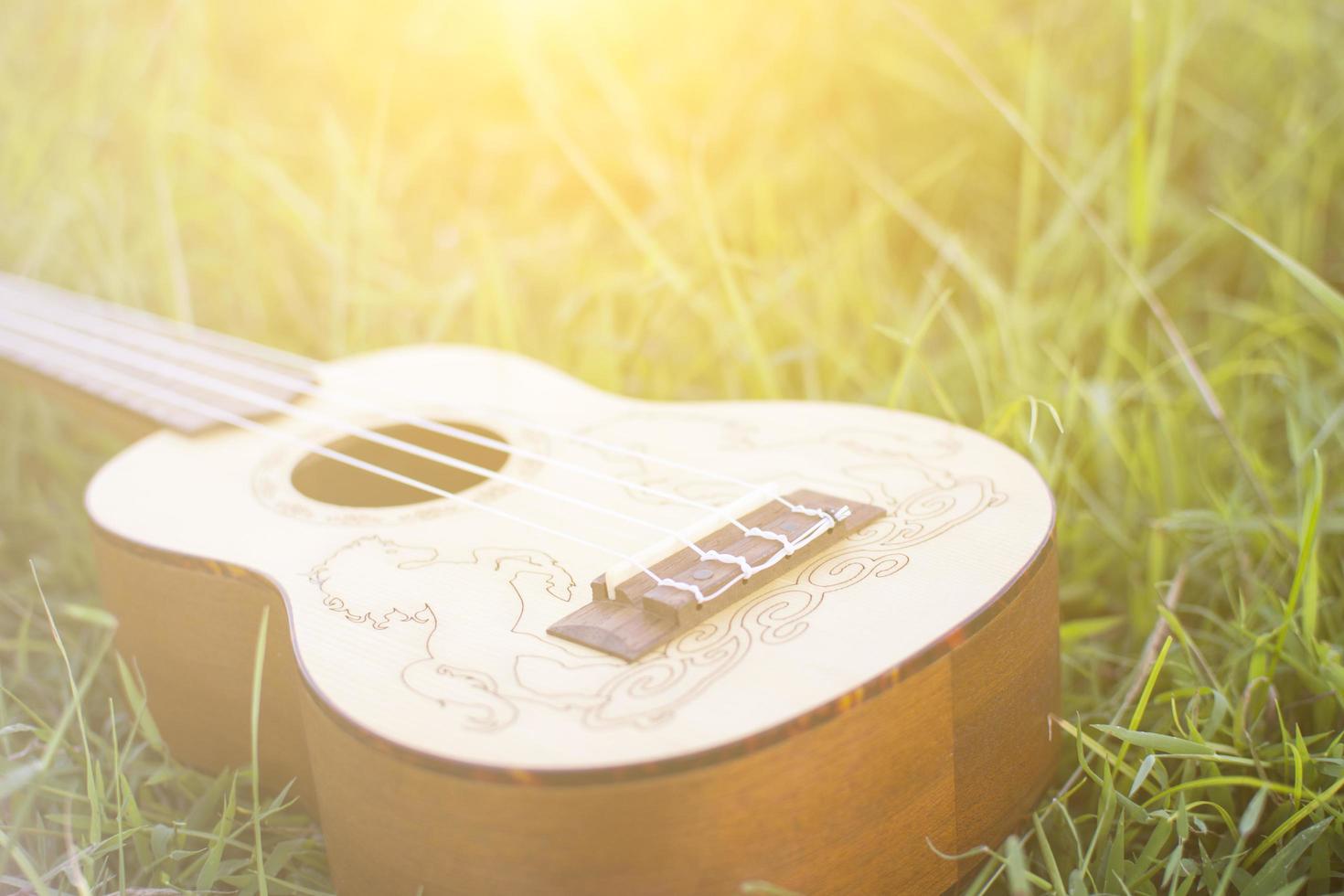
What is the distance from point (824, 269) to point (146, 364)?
4.08 feet

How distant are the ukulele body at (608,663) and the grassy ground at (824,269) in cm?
11

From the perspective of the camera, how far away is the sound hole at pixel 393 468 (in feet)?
4.75

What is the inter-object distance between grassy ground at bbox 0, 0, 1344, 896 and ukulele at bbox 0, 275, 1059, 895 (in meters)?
0.11

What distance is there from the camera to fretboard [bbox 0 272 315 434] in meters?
1.52

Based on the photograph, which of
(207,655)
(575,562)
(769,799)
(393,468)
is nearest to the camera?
(769,799)

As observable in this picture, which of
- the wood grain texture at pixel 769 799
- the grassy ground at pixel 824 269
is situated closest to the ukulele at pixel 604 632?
the wood grain texture at pixel 769 799

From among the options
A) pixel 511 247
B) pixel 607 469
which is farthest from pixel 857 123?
pixel 607 469

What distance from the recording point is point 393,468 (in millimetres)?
1496

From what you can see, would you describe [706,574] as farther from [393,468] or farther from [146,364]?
[146,364]

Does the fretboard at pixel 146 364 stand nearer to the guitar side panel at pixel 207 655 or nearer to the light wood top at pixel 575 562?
the light wood top at pixel 575 562

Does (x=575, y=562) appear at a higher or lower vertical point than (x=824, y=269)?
higher

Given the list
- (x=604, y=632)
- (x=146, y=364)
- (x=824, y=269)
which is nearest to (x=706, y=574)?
(x=604, y=632)

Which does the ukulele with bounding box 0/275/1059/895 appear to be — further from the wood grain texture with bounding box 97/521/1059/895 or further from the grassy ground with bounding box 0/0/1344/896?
the grassy ground with bounding box 0/0/1344/896

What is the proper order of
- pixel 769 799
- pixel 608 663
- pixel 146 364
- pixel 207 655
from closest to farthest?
pixel 769 799 < pixel 608 663 < pixel 207 655 < pixel 146 364
